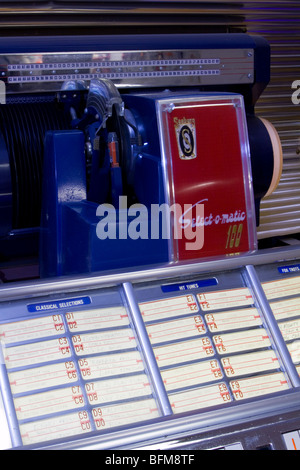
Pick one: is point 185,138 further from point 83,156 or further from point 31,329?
point 31,329

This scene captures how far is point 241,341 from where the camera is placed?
1749 millimetres

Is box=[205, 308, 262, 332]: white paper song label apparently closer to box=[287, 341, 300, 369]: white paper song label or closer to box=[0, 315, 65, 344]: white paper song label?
box=[287, 341, 300, 369]: white paper song label

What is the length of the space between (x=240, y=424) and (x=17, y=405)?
542mm

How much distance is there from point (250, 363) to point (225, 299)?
0.19m

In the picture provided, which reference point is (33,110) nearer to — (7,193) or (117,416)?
(7,193)

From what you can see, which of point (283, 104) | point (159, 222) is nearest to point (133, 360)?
point (159, 222)

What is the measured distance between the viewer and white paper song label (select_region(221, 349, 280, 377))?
1.70 meters

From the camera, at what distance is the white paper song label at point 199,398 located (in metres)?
1.59

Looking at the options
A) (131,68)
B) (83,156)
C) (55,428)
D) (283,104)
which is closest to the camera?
(55,428)

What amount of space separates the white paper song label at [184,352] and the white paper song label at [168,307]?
0.08m

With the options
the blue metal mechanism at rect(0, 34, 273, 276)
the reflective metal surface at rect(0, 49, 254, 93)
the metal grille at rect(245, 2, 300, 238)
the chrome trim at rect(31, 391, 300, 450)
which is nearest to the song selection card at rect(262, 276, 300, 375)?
the chrome trim at rect(31, 391, 300, 450)

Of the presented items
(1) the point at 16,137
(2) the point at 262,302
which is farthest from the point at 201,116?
(1) the point at 16,137

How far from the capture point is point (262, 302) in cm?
180
